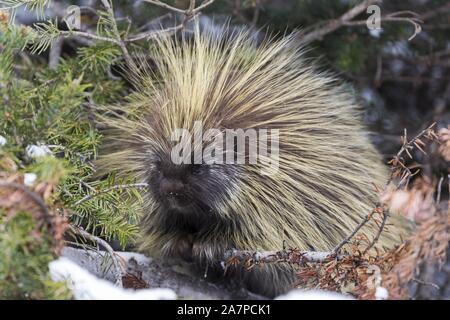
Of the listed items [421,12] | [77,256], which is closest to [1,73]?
[77,256]

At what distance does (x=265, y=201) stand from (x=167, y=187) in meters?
0.45

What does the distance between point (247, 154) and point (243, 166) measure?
0.05 meters

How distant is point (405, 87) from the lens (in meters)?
4.46

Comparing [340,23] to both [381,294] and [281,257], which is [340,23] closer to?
[281,257]

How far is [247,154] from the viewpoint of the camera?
257 cm

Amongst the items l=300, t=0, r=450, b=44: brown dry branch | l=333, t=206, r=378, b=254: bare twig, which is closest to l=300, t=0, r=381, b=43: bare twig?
l=300, t=0, r=450, b=44: brown dry branch

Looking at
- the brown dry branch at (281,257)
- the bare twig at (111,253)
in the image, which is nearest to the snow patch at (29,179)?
the bare twig at (111,253)

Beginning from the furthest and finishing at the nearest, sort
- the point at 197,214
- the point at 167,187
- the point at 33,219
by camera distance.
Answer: the point at 197,214 < the point at 167,187 < the point at 33,219

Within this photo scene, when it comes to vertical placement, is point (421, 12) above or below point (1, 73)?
above

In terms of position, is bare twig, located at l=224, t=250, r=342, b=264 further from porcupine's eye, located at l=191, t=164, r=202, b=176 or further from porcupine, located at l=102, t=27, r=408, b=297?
porcupine's eye, located at l=191, t=164, r=202, b=176

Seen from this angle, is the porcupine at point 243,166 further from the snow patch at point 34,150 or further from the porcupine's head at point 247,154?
the snow patch at point 34,150
